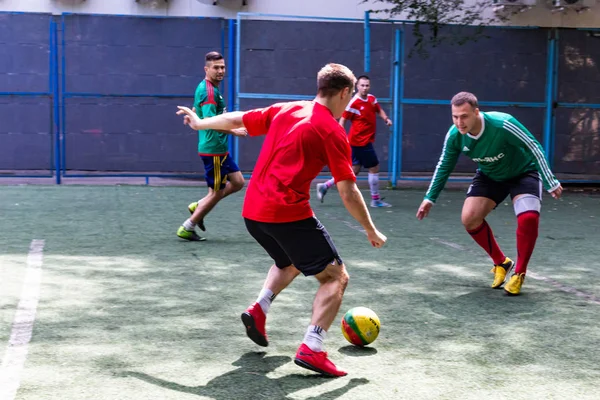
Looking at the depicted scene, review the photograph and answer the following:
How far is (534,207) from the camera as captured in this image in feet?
22.5

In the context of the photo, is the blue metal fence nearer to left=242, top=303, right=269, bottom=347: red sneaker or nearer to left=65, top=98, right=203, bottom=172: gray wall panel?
left=65, top=98, right=203, bottom=172: gray wall panel

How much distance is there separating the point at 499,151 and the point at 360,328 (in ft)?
8.23

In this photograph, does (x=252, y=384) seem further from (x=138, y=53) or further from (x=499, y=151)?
(x=138, y=53)

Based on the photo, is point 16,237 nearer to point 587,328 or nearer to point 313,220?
point 313,220

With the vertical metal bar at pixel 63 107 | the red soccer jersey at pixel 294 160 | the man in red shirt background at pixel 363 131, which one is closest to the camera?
the red soccer jersey at pixel 294 160

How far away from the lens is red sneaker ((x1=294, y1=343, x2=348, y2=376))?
14.5ft

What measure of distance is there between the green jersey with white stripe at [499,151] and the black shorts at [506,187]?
0.05 meters

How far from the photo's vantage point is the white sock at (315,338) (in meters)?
4.47

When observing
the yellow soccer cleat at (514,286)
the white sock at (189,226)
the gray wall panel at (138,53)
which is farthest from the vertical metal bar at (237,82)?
the yellow soccer cleat at (514,286)

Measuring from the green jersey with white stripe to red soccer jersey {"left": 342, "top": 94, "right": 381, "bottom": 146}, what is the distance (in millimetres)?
6183

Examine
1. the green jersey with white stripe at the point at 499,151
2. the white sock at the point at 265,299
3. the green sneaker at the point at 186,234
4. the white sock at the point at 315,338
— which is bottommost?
the green sneaker at the point at 186,234

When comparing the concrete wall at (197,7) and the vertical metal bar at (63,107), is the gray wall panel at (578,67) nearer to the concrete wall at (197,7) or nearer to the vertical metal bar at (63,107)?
the concrete wall at (197,7)

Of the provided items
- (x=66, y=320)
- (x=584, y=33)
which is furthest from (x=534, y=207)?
(x=584, y=33)

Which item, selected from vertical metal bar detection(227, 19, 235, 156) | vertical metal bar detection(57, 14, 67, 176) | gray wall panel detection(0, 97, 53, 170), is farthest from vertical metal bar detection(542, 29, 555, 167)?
gray wall panel detection(0, 97, 53, 170)
